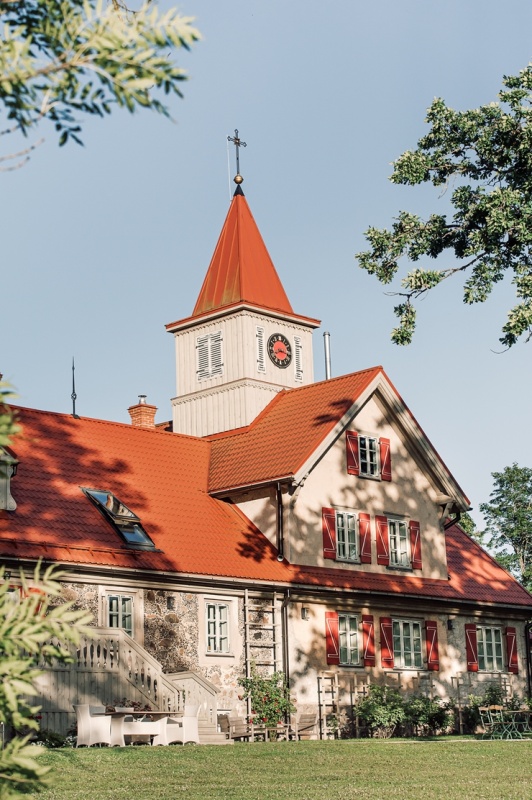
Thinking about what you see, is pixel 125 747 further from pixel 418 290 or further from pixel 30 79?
pixel 30 79

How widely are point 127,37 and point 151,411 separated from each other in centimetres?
2976

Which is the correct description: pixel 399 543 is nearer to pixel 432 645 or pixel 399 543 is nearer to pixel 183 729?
pixel 432 645

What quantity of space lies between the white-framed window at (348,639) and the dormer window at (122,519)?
5422 millimetres

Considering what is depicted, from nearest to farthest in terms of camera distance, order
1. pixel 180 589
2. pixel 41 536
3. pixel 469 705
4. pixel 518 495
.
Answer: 1. pixel 41 536
2. pixel 180 589
3. pixel 469 705
4. pixel 518 495

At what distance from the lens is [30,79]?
5.96 metres

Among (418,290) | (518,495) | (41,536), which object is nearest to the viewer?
(418,290)

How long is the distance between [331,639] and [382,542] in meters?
3.42

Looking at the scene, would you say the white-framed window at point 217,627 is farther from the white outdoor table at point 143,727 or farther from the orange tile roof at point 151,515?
the white outdoor table at point 143,727

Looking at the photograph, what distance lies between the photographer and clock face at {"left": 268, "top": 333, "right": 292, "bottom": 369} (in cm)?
3600

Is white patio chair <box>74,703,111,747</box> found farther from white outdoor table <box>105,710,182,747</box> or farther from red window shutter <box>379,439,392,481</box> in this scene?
red window shutter <box>379,439,392,481</box>

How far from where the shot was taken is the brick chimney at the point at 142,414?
35.3 metres

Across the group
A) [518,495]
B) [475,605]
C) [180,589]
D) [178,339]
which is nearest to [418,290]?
[180,589]

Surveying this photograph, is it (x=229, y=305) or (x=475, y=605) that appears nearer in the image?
(x=475, y=605)

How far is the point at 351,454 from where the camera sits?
3100 centimetres
